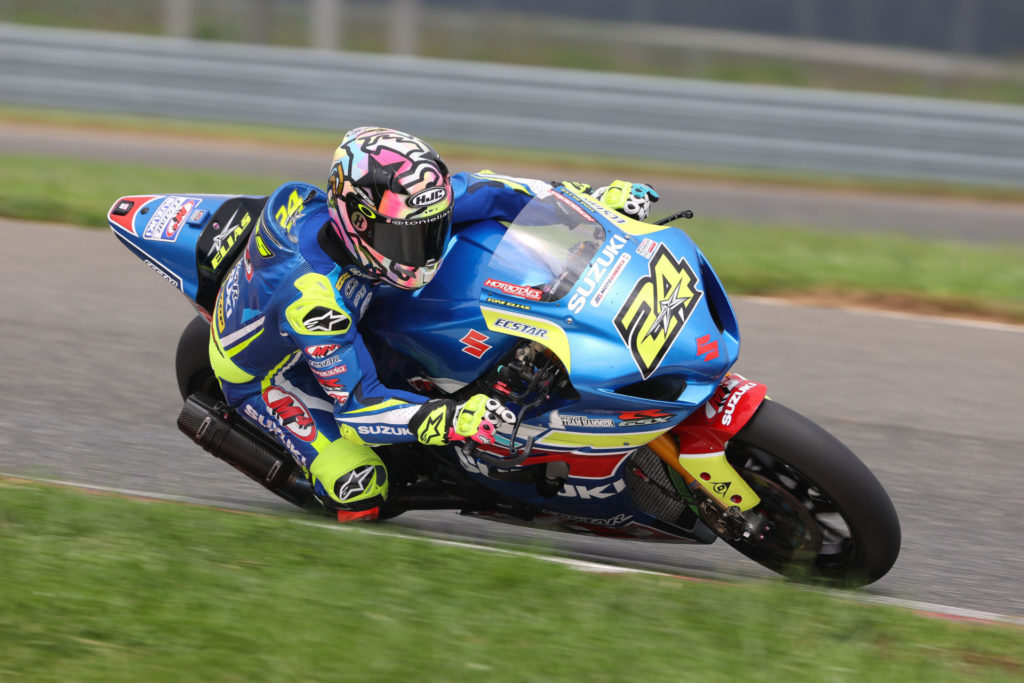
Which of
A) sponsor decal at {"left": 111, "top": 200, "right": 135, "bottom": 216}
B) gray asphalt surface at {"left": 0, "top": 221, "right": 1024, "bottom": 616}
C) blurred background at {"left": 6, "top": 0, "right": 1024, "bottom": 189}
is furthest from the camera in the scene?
blurred background at {"left": 6, "top": 0, "right": 1024, "bottom": 189}

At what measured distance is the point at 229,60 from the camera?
14609 millimetres

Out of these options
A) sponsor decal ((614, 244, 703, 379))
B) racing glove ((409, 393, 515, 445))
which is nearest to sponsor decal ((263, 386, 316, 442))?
racing glove ((409, 393, 515, 445))

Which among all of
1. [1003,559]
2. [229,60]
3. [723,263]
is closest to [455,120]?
[229,60]

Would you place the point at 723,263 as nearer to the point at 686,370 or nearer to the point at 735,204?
the point at 735,204

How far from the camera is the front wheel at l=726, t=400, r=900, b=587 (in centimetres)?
366

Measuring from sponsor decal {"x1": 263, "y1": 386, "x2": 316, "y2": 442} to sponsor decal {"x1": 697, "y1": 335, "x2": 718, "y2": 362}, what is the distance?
1473 millimetres

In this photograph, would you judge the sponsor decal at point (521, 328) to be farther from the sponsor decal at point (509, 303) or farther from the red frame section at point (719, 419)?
the red frame section at point (719, 419)

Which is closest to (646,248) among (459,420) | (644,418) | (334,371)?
(644,418)

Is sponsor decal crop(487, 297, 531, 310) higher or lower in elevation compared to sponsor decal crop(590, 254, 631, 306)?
lower

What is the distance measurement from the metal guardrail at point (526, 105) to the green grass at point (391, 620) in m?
10.5

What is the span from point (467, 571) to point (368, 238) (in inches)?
42.1

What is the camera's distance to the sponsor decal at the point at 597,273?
3631 mm

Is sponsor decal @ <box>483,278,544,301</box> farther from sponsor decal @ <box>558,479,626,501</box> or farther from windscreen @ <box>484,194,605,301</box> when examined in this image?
sponsor decal @ <box>558,479,626,501</box>

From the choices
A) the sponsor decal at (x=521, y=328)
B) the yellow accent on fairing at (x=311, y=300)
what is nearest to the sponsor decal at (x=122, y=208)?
the yellow accent on fairing at (x=311, y=300)
